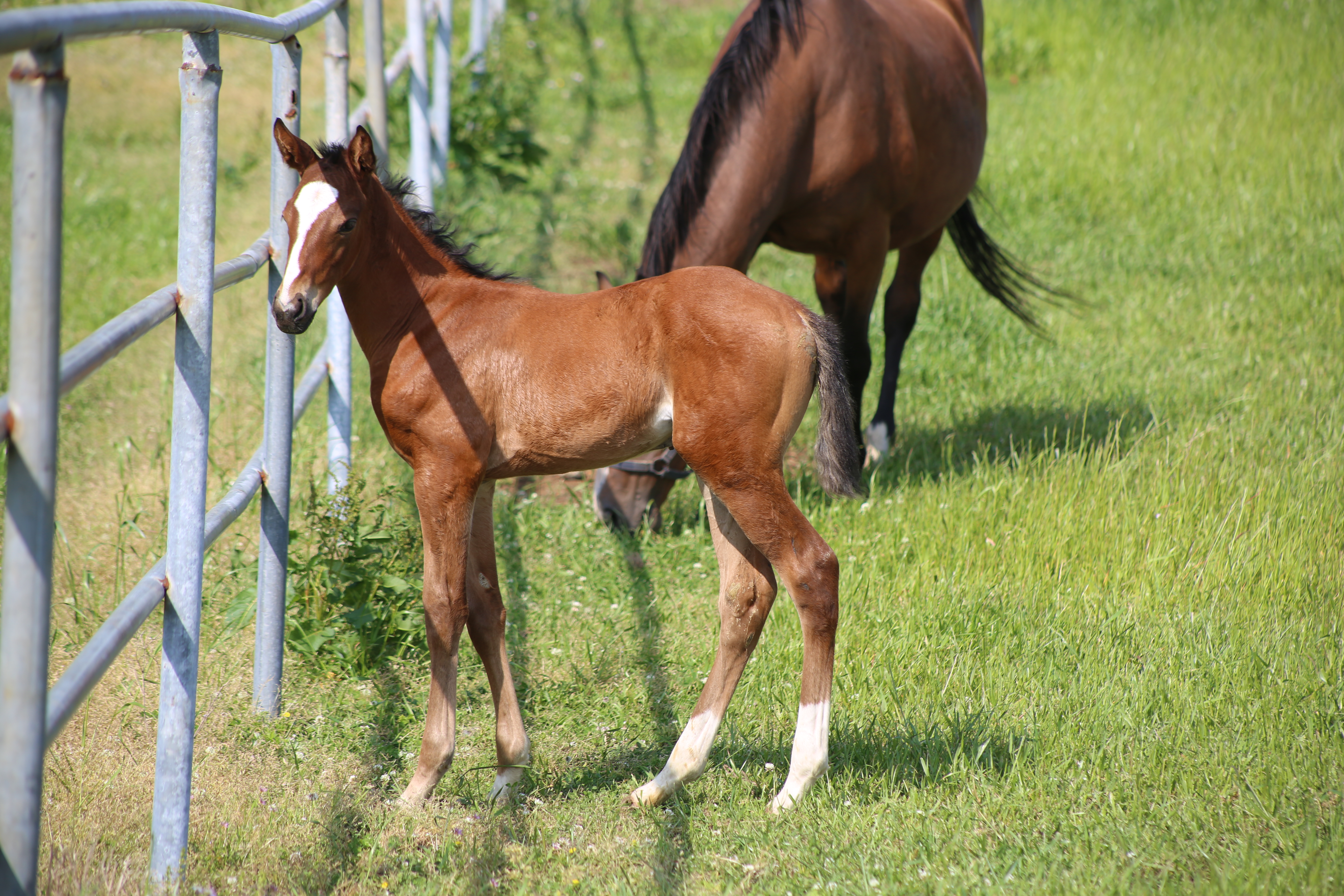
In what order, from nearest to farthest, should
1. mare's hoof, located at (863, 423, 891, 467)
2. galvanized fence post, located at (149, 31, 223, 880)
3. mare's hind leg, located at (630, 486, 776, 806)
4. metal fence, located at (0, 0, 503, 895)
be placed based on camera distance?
metal fence, located at (0, 0, 503, 895) → galvanized fence post, located at (149, 31, 223, 880) → mare's hind leg, located at (630, 486, 776, 806) → mare's hoof, located at (863, 423, 891, 467)

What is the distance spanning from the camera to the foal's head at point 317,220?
2188 millimetres

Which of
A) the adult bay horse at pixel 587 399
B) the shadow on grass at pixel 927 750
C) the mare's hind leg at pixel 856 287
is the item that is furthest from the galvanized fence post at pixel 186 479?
the mare's hind leg at pixel 856 287

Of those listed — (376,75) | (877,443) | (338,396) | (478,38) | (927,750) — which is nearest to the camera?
(927,750)

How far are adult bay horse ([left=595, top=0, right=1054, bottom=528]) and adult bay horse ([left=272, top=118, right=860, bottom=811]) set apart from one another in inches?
53.7

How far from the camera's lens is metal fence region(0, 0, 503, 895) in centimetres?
152

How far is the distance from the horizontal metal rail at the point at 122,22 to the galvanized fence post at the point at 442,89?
4.39m

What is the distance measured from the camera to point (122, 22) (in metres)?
1.66

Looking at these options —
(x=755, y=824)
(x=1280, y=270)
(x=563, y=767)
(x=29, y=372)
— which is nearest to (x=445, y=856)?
(x=563, y=767)

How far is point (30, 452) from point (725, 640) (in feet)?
5.31

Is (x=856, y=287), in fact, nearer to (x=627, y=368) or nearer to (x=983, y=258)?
(x=983, y=258)

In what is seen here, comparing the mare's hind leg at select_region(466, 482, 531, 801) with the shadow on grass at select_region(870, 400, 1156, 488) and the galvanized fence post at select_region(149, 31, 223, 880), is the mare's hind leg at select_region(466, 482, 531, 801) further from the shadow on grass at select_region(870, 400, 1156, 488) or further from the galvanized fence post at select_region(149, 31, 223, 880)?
the shadow on grass at select_region(870, 400, 1156, 488)

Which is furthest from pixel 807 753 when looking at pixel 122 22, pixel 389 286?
pixel 122 22

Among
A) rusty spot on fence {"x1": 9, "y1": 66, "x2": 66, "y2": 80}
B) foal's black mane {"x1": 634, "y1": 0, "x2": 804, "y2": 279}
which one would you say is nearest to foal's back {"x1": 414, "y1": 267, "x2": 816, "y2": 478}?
rusty spot on fence {"x1": 9, "y1": 66, "x2": 66, "y2": 80}

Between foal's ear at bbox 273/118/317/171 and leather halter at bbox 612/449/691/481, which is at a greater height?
foal's ear at bbox 273/118/317/171
